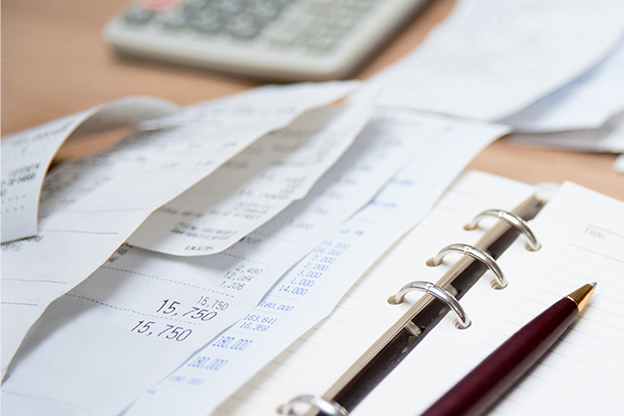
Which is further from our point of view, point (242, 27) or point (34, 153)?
point (242, 27)

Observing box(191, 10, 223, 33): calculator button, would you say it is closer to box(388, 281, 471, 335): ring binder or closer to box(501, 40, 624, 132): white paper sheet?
box(501, 40, 624, 132): white paper sheet

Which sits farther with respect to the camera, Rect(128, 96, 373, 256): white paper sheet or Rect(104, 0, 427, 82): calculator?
Rect(104, 0, 427, 82): calculator

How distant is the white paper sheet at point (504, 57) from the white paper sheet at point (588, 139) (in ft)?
0.09

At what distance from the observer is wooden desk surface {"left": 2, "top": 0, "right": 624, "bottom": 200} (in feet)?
1.47

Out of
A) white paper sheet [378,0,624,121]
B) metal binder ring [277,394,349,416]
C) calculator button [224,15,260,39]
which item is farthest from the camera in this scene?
calculator button [224,15,260,39]

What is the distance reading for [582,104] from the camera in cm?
47

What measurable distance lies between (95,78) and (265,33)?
0.19m

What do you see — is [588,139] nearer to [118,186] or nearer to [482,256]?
[482,256]

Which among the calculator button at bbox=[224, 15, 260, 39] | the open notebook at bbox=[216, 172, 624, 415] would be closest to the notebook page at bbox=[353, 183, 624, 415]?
the open notebook at bbox=[216, 172, 624, 415]

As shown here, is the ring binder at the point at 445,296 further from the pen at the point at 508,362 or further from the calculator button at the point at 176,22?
the calculator button at the point at 176,22

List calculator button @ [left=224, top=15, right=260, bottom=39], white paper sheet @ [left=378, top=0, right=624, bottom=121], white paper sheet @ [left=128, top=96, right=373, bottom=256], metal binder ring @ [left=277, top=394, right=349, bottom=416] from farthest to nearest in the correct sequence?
calculator button @ [left=224, top=15, right=260, bottom=39], white paper sheet @ [left=378, top=0, right=624, bottom=121], white paper sheet @ [left=128, top=96, right=373, bottom=256], metal binder ring @ [left=277, top=394, right=349, bottom=416]

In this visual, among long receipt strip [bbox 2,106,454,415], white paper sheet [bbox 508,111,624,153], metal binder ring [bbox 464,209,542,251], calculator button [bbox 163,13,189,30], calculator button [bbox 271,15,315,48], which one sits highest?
white paper sheet [bbox 508,111,624,153]

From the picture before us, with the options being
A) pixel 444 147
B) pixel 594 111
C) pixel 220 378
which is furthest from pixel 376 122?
pixel 220 378

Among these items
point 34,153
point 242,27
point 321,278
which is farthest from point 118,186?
point 242,27
